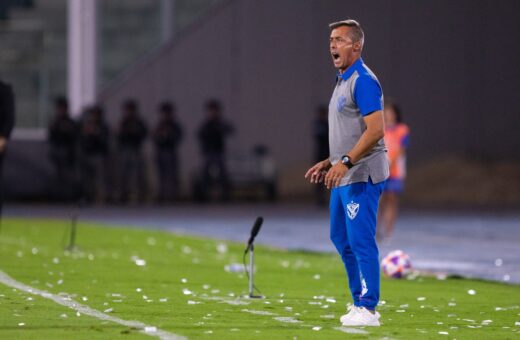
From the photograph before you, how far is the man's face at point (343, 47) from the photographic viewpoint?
31.8 ft

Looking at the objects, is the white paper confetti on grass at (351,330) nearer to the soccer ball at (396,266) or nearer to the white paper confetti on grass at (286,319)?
the white paper confetti on grass at (286,319)

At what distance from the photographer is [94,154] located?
32.9 meters

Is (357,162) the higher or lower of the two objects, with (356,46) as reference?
lower

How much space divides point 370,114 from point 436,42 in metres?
28.0

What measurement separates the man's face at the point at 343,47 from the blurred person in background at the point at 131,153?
22532mm

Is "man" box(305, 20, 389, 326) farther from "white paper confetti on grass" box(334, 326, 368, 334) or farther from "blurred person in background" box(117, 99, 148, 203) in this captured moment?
"blurred person in background" box(117, 99, 148, 203)

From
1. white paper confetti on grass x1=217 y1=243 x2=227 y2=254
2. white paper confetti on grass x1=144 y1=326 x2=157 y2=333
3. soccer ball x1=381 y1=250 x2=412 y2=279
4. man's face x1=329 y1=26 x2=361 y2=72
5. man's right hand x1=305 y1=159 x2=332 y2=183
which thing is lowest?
white paper confetti on grass x1=217 y1=243 x2=227 y2=254

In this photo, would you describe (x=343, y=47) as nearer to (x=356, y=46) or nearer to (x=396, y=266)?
(x=356, y=46)

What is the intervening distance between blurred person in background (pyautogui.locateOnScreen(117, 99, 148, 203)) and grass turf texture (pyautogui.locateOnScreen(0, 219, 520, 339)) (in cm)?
1331

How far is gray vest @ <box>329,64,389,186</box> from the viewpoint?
31.6ft

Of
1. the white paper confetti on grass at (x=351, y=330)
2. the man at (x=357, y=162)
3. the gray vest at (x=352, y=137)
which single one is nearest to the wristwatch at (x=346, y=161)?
the man at (x=357, y=162)

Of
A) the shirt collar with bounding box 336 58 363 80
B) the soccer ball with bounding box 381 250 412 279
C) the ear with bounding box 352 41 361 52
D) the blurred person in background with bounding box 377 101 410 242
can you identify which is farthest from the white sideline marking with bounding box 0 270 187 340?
the blurred person in background with bounding box 377 101 410 242

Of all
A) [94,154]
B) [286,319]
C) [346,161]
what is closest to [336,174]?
[346,161]

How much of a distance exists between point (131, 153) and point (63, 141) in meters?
1.61
